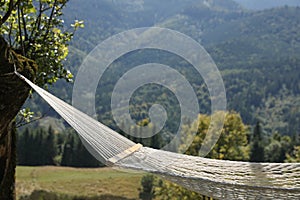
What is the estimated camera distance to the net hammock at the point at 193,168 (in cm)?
201

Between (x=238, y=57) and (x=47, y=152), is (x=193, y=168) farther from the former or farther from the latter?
(x=238, y=57)

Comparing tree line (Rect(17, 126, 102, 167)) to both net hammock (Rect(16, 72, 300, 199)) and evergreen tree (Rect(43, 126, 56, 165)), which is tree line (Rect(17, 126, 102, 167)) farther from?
net hammock (Rect(16, 72, 300, 199))

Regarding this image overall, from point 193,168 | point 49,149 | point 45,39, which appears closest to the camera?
point 193,168

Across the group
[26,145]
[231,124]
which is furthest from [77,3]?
[231,124]

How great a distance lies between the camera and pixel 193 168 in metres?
2.64

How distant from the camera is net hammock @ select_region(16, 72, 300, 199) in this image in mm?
2006

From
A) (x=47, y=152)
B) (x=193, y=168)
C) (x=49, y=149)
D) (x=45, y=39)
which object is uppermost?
(x=45, y=39)

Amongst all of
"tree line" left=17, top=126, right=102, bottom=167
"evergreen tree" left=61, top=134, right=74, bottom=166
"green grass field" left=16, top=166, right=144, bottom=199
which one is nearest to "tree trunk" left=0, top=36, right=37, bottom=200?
"green grass field" left=16, top=166, right=144, bottom=199

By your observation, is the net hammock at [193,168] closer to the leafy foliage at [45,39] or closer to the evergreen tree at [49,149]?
the leafy foliage at [45,39]

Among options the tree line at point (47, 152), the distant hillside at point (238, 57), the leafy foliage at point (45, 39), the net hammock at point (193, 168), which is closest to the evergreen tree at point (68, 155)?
the tree line at point (47, 152)

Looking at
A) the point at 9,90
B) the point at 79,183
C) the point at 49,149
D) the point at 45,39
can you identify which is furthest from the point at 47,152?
the point at 9,90

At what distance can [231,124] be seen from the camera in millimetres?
16609

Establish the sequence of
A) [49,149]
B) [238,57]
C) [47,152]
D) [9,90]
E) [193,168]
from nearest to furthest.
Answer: [9,90] → [193,168] → [47,152] → [49,149] → [238,57]

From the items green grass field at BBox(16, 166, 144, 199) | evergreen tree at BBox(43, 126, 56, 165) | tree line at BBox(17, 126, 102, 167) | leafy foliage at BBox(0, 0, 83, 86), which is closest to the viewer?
leafy foliage at BBox(0, 0, 83, 86)
